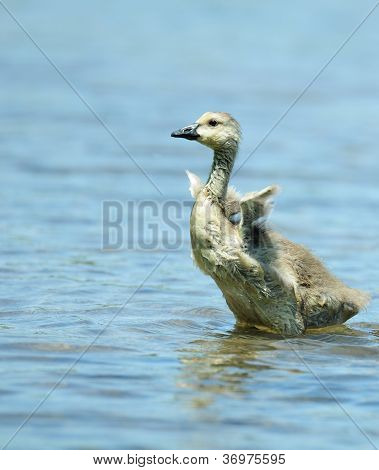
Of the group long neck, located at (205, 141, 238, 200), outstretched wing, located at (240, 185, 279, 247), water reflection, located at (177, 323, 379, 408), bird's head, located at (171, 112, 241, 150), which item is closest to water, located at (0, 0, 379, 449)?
water reflection, located at (177, 323, 379, 408)

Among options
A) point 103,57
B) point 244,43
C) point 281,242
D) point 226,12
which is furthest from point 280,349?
point 226,12

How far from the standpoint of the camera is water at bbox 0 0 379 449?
6.15 metres

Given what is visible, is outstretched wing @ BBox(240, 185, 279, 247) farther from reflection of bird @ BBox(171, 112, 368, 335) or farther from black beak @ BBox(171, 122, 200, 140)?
black beak @ BBox(171, 122, 200, 140)

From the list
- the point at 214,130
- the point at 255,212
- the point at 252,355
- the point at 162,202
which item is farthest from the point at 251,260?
the point at 162,202

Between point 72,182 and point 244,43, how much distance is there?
10.6 meters

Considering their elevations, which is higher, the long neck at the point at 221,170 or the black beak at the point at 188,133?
the black beak at the point at 188,133

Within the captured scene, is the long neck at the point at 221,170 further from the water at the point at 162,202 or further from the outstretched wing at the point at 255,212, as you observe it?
the water at the point at 162,202

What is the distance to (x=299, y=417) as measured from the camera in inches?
240

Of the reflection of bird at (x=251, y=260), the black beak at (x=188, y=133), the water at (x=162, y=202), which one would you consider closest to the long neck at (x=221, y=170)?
the reflection of bird at (x=251, y=260)

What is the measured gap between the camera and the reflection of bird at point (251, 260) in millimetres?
7691

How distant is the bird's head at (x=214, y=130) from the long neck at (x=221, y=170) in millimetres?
48

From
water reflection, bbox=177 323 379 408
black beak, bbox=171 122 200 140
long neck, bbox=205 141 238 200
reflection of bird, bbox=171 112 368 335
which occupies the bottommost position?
water reflection, bbox=177 323 379 408
